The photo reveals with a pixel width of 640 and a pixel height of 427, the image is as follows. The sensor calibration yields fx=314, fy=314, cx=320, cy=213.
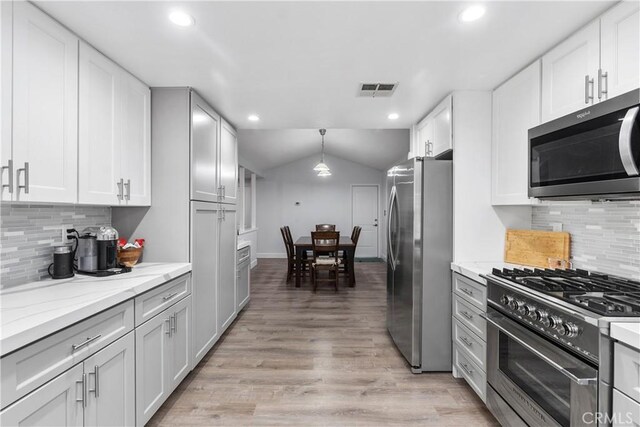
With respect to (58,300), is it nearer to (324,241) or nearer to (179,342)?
(179,342)

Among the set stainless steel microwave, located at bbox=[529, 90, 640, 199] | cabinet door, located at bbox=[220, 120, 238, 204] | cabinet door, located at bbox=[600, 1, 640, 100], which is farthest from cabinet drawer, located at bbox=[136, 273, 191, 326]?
cabinet door, located at bbox=[600, 1, 640, 100]

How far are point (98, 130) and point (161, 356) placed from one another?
141 centimetres

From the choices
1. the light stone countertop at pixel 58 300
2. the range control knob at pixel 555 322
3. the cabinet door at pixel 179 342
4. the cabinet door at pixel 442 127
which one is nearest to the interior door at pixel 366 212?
the cabinet door at pixel 442 127

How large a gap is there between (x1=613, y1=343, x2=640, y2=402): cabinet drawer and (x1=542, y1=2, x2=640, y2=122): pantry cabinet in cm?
110

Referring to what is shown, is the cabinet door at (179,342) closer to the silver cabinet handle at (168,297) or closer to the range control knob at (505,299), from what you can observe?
the silver cabinet handle at (168,297)

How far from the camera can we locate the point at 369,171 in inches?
348

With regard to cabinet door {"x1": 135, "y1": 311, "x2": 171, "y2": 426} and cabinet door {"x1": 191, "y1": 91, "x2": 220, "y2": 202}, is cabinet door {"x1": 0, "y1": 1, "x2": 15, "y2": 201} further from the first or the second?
cabinet door {"x1": 191, "y1": 91, "x2": 220, "y2": 202}

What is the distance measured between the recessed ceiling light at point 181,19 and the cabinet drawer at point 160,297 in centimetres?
145

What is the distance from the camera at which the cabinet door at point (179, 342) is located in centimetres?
207

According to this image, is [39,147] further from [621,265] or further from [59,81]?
[621,265]

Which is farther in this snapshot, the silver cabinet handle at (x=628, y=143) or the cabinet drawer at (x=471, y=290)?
the cabinet drawer at (x=471, y=290)

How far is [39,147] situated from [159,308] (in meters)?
1.05

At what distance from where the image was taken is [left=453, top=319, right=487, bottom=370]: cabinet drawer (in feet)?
6.54

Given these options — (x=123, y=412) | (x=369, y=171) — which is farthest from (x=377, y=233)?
(x=123, y=412)
